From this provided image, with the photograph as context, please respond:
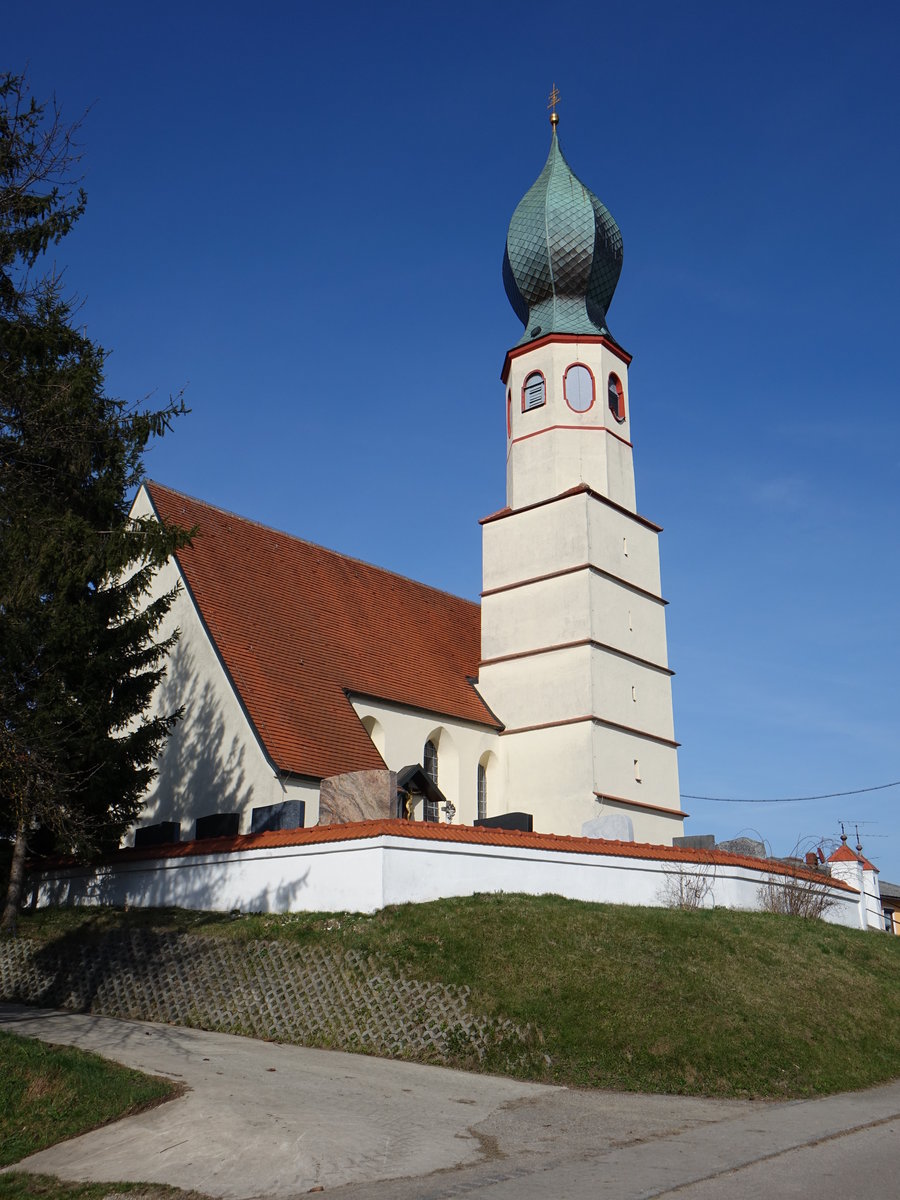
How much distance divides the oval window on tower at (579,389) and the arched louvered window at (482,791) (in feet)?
31.2

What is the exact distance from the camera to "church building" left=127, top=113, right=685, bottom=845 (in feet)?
64.6

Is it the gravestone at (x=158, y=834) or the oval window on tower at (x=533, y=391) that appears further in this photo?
the oval window on tower at (x=533, y=391)

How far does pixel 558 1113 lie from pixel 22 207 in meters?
9.83

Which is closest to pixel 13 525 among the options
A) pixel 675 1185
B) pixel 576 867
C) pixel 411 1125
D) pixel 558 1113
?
pixel 411 1125

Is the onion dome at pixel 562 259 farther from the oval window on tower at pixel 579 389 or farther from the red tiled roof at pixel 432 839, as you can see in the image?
the red tiled roof at pixel 432 839

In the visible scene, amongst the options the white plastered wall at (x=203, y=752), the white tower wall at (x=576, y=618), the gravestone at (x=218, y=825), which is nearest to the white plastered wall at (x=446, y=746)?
the white tower wall at (x=576, y=618)

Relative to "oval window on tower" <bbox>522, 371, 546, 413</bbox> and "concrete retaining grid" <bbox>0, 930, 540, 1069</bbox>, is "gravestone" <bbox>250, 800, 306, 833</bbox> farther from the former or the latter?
"oval window on tower" <bbox>522, 371, 546, 413</bbox>

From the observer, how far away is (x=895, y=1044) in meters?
12.8

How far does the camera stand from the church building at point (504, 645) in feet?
64.6

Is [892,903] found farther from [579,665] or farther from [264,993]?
[264,993]

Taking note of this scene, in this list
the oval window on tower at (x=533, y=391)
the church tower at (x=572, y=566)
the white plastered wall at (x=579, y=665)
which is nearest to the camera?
the white plastered wall at (x=579, y=665)

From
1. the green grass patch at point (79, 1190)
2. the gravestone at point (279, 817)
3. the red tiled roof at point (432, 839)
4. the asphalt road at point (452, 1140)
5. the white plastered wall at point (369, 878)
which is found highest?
the gravestone at point (279, 817)

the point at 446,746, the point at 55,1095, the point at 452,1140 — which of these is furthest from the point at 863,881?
the point at 55,1095

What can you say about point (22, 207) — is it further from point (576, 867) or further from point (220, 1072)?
point (576, 867)
